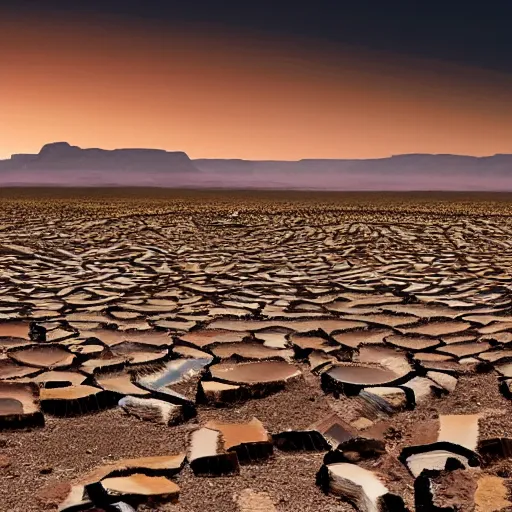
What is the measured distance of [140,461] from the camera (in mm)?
1964

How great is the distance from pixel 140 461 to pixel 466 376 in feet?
4.67

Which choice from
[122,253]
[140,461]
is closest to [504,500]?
[140,461]

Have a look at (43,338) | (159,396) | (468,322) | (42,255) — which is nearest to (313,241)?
(42,255)

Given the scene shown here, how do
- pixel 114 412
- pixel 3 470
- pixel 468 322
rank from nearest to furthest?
1. pixel 3 470
2. pixel 114 412
3. pixel 468 322

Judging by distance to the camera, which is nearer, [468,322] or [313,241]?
[468,322]

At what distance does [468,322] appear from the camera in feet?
12.2

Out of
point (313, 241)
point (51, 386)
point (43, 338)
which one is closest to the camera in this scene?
point (51, 386)

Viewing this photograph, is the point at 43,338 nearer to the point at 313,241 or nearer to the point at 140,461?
the point at 140,461

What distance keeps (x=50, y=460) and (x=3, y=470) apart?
0.13 meters

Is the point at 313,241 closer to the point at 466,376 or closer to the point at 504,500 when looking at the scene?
the point at 466,376

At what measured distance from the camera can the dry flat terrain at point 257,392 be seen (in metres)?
1.82

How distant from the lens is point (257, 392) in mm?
2566

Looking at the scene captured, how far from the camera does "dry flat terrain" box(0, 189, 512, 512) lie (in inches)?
71.8

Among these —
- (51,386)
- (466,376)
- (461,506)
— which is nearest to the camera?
(461,506)
